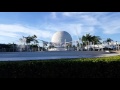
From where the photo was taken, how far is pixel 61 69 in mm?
8188

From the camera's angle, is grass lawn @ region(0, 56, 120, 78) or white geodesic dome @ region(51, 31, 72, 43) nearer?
grass lawn @ region(0, 56, 120, 78)

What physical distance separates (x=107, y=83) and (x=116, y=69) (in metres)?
1.04

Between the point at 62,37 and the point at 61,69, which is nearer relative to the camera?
the point at 61,69

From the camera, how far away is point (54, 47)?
42.7 m

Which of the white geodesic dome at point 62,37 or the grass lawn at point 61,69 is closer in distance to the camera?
the grass lawn at point 61,69

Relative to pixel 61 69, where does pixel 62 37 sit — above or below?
above

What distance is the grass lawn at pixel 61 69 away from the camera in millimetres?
7844

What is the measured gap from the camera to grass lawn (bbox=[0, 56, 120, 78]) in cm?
784

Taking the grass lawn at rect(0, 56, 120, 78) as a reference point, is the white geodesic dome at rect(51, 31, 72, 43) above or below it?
above

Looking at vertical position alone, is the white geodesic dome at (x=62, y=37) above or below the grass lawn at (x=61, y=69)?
above
